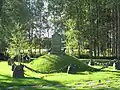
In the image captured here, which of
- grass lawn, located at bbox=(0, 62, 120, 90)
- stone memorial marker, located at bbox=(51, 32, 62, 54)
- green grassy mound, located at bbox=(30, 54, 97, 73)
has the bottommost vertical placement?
grass lawn, located at bbox=(0, 62, 120, 90)

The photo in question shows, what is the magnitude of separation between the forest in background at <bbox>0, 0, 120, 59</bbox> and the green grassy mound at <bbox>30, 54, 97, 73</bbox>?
11.7m

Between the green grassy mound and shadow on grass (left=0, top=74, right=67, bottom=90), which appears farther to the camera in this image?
the green grassy mound

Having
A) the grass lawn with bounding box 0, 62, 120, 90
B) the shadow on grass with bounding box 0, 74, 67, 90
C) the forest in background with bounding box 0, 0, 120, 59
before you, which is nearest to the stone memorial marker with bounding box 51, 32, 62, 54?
the grass lawn with bounding box 0, 62, 120, 90

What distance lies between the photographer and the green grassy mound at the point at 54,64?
27.5 m

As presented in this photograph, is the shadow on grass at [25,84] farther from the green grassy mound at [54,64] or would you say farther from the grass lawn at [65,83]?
the green grassy mound at [54,64]

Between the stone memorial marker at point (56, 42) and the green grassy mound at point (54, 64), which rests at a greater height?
the stone memorial marker at point (56, 42)

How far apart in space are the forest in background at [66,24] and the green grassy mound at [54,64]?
11656 millimetres

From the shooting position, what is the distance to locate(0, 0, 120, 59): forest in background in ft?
155

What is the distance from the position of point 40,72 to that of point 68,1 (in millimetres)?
29923

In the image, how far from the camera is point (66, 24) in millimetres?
50625

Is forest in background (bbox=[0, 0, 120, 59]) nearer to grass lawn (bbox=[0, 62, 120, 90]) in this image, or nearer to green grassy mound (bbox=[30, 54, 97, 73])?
green grassy mound (bbox=[30, 54, 97, 73])

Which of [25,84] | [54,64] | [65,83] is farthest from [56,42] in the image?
[25,84]

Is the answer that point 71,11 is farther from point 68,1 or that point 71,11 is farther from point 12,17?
point 12,17

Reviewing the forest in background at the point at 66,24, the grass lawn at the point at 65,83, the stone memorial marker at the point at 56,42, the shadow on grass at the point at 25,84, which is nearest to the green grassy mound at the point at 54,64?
the stone memorial marker at the point at 56,42
